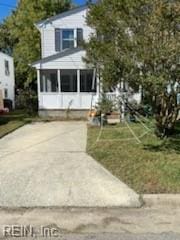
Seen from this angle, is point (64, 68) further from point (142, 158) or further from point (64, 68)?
point (142, 158)

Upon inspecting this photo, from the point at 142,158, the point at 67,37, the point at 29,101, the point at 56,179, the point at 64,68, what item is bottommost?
→ the point at 56,179

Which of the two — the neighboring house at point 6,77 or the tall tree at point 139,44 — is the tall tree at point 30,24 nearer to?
the neighboring house at point 6,77

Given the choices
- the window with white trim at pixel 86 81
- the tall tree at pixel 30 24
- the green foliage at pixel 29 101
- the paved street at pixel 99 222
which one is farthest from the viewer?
the tall tree at pixel 30 24

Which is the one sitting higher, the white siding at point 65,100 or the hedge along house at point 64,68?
the hedge along house at point 64,68

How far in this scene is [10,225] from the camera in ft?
19.2

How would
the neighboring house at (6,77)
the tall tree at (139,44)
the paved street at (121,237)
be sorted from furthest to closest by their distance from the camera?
the neighboring house at (6,77) → the tall tree at (139,44) → the paved street at (121,237)

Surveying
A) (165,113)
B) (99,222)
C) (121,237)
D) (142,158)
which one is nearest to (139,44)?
(165,113)

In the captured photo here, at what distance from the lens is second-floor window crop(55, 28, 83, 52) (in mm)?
24000

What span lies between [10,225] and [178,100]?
6809 mm

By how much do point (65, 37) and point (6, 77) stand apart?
12.1 metres

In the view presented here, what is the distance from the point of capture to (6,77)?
1363 inches

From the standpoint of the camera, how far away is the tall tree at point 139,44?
29.8ft

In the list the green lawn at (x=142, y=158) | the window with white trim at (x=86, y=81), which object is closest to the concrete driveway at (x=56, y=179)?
the green lawn at (x=142, y=158)

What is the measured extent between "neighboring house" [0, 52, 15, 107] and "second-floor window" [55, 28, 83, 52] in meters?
9.91
